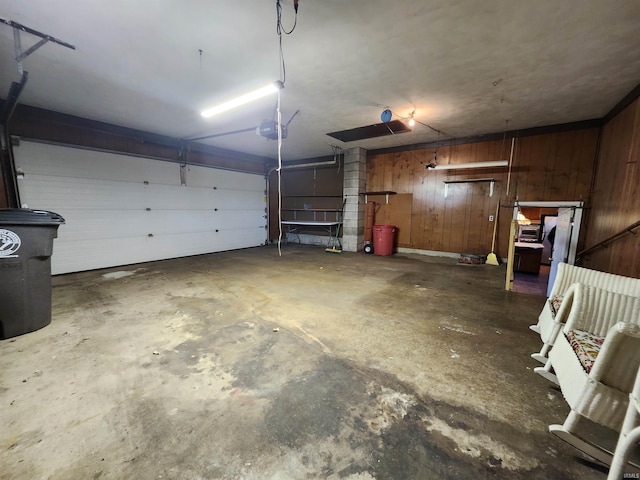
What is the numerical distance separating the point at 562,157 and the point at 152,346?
24.4ft

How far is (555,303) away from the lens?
2.18m

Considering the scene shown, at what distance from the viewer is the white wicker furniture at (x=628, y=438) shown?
1021 mm

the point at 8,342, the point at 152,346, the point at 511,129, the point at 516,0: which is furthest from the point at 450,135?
the point at 8,342

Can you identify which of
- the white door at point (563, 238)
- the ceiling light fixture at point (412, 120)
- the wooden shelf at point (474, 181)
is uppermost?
the ceiling light fixture at point (412, 120)

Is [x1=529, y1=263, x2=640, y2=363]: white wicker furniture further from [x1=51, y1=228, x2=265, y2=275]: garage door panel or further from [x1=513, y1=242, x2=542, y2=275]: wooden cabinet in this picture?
[x1=51, y1=228, x2=265, y2=275]: garage door panel

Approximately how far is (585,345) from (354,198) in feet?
20.1

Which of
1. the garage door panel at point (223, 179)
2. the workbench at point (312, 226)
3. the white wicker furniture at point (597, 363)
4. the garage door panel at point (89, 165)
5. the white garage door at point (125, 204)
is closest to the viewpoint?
the white wicker furniture at point (597, 363)

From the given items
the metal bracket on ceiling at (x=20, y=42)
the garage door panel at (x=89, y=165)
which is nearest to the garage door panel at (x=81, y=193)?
the garage door panel at (x=89, y=165)

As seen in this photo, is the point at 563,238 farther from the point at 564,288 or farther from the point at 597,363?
the point at 597,363

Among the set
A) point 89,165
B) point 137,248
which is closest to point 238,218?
point 137,248

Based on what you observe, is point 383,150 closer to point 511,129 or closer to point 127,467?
point 511,129

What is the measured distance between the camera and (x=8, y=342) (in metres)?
2.35

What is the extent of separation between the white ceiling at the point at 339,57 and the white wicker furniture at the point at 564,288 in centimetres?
217

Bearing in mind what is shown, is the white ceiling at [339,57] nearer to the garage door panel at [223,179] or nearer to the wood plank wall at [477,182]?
the wood plank wall at [477,182]
